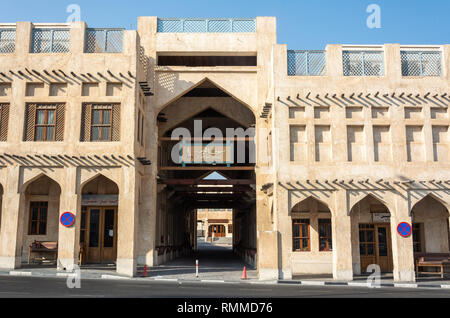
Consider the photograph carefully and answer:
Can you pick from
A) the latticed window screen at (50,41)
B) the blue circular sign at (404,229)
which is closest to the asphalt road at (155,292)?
the blue circular sign at (404,229)

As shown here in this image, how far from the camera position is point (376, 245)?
23953 millimetres

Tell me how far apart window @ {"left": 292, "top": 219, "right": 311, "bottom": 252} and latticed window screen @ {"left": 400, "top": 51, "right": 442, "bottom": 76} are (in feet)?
29.5

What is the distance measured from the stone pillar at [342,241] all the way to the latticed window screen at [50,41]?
15.3 meters

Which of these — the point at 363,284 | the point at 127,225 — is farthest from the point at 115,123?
the point at 363,284

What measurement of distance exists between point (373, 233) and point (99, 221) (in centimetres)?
1532

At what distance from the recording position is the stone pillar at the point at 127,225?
20922mm

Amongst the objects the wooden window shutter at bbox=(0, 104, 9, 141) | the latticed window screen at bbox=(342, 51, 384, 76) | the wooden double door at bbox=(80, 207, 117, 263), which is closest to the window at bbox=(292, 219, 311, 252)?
the latticed window screen at bbox=(342, 51, 384, 76)

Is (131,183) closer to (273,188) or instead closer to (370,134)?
(273,188)

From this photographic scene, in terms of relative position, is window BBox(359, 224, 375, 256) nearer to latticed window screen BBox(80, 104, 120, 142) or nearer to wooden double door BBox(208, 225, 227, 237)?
latticed window screen BBox(80, 104, 120, 142)

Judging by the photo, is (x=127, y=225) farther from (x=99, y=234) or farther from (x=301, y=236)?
(x=301, y=236)

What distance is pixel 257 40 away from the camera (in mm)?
27156

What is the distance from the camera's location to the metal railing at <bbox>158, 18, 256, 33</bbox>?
27203 mm

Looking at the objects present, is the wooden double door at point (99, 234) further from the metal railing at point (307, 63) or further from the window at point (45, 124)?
the metal railing at point (307, 63)
